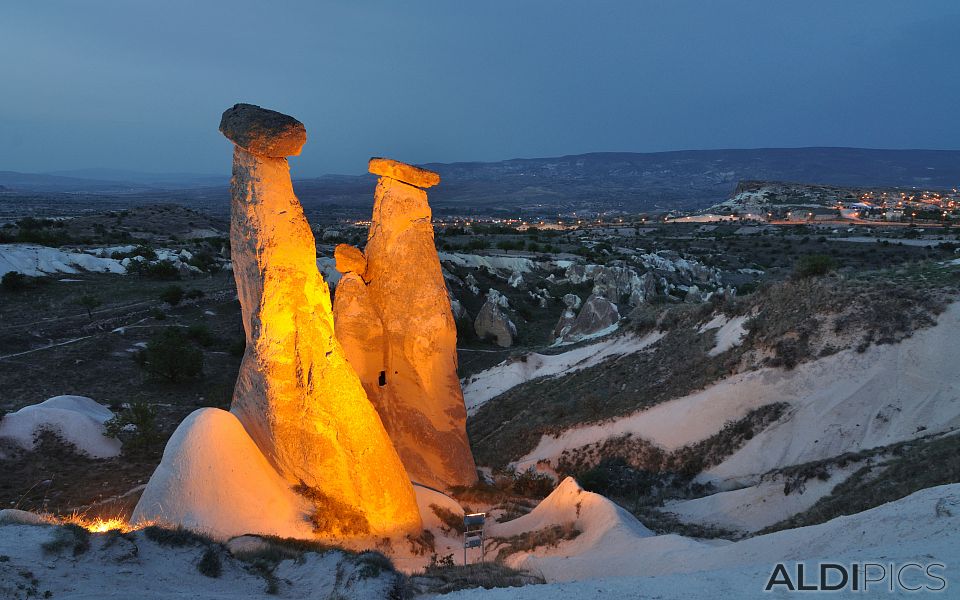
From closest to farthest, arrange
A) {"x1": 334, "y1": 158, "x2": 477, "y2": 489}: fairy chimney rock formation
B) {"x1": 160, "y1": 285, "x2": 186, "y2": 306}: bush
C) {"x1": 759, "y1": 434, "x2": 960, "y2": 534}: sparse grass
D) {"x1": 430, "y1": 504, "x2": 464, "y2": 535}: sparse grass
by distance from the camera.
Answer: {"x1": 759, "y1": 434, "x2": 960, "y2": 534}: sparse grass → {"x1": 430, "y1": 504, "x2": 464, "y2": 535}: sparse grass → {"x1": 334, "y1": 158, "x2": 477, "y2": 489}: fairy chimney rock formation → {"x1": 160, "y1": 285, "x2": 186, "y2": 306}: bush

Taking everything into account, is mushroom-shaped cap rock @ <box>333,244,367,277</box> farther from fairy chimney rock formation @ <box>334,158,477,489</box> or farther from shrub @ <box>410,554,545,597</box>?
shrub @ <box>410,554,545,597</box>

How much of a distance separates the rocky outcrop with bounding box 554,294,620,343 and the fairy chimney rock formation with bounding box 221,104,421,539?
Result: 61.6 ft

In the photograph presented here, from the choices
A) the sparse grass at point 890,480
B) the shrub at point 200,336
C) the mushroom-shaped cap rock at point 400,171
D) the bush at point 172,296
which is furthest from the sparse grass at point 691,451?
the bush at point 172,296

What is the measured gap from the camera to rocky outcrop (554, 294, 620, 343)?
2672 centimetres

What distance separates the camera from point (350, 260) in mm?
12375

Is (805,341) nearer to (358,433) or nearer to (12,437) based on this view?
(358,433)

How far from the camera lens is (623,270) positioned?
39.0 m

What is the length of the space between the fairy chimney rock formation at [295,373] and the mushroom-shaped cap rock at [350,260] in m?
3.07

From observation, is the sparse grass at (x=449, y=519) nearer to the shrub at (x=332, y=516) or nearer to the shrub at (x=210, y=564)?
the shrub at (x=332, y=516)

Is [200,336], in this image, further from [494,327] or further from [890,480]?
[890,480]

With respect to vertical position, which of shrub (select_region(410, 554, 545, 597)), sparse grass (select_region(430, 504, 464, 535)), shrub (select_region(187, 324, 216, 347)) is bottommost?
sparse grass (select_region(430, 504, 464, 535))

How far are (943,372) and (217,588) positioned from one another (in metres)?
13.4

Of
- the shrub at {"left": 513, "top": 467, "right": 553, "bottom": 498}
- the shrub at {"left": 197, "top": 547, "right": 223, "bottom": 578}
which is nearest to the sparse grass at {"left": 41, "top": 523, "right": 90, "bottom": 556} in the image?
the shrub at {"left": 197, "top": 547, "right": 223, "bottom": 578}

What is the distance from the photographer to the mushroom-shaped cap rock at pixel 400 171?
39.1 ft
